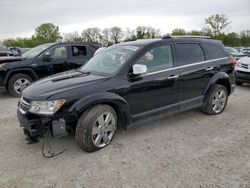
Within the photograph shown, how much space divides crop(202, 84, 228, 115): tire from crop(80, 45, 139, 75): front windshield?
6.72ft

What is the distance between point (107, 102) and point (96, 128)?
16.4 inches

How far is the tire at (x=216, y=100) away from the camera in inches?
182

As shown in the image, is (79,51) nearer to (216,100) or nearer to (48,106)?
(216,100)

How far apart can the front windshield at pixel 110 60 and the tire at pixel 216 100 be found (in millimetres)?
2048

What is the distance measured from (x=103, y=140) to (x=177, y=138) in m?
1.29

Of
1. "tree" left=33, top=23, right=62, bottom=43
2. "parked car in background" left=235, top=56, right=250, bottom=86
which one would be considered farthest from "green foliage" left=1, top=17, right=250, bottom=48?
"parked car in background" left=235, top=56, right=250, bottom=86

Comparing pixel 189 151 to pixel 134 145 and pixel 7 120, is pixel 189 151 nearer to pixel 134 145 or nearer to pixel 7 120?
pixel 134 145

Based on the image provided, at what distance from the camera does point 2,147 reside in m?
3.46

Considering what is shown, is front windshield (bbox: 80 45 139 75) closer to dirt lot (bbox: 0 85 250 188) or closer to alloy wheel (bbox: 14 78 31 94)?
dirt lot (bbox: 0 85 250 188)

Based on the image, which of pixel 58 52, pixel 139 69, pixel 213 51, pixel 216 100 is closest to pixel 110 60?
pixel 139 69

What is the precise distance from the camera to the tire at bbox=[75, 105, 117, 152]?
3064 millimetres

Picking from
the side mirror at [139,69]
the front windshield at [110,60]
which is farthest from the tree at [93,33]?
the side mirror at [139,69]

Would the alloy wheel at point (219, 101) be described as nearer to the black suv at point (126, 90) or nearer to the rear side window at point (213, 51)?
the black suv at point (126, 90)

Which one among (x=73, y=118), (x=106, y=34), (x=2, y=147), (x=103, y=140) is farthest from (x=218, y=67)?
(x=106, y=34)
